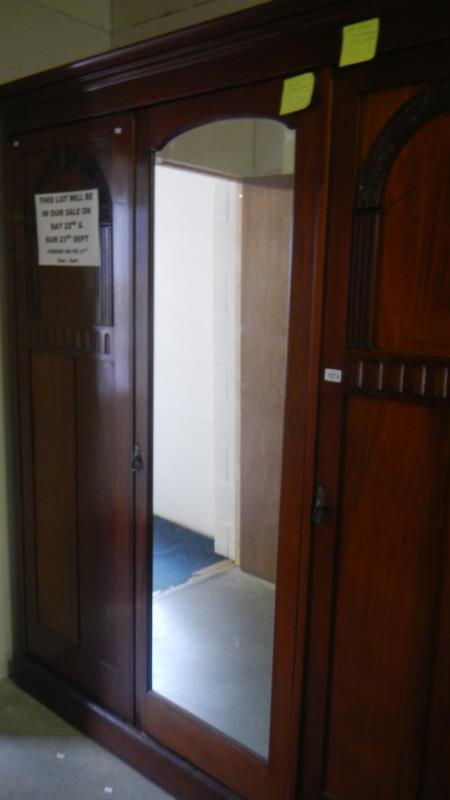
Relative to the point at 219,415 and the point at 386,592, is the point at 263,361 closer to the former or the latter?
the point at 219,415

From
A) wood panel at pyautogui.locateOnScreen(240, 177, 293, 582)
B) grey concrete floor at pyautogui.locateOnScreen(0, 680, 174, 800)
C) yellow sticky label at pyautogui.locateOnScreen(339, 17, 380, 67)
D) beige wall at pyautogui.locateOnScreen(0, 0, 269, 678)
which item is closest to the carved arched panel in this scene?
yellow sticky label at pyautogui.locateOnScreen(339, 17, 380, 67)

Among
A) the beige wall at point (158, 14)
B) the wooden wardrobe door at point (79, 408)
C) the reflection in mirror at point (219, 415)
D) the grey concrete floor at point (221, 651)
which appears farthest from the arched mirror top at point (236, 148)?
the grey concrete floor at point (221, 651)

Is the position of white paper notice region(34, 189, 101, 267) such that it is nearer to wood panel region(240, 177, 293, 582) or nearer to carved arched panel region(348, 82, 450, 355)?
wood panel region(240, 177, 293, 582)

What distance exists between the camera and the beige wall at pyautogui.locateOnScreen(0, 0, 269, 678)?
1.93m

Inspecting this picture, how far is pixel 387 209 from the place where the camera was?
1.17 metres

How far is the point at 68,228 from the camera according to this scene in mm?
1774

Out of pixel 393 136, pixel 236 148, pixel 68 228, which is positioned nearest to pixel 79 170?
pixel 68 228

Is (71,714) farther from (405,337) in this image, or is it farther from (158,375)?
(405,337)

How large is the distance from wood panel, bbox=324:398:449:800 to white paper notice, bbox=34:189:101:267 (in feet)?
3.01

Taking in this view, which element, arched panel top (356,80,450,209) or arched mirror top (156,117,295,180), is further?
arched mirror top (156,117,295,180)

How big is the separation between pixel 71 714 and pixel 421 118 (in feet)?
6.50

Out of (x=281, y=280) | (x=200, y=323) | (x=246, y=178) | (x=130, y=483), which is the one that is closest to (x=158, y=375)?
(x=200, y=323)

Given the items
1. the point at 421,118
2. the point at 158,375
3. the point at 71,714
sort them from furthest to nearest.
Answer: the point at 71,714
the point at 158,375
the point at 421,118

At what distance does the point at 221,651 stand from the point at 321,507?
64 centimetres
